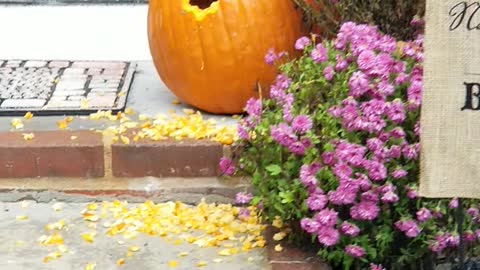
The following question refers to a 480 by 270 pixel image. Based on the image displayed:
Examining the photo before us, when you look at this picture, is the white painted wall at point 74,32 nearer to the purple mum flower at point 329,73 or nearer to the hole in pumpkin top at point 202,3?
the hole in pumpkin top at point 202,3

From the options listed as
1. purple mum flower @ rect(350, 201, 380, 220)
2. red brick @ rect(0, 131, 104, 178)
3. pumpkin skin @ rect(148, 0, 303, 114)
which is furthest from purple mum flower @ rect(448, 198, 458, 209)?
red brick @ rect(0, 131, 104, 178)

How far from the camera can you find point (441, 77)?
2.46 meters

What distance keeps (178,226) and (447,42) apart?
4.82 feet

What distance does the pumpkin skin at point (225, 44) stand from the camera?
3938 mm

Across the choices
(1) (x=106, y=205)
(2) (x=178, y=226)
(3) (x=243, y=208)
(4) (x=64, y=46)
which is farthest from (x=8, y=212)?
(4) (x=64, y=46)

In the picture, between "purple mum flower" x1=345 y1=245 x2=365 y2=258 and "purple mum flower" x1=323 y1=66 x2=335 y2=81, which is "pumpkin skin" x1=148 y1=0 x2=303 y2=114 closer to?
"purple mum flower" x1=323 y1=66 x2=335 y2=81

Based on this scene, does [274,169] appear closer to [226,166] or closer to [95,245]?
[226,166]

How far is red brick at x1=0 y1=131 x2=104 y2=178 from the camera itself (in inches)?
147

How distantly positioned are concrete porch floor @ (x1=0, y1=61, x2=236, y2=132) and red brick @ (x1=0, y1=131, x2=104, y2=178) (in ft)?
0.58

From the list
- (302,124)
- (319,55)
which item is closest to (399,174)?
(302,124)

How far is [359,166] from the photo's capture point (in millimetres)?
2895

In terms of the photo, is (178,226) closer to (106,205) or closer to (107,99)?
(106,205)

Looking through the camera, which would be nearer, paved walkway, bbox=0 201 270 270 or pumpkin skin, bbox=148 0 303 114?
paved walkway, bbox=0 201 270 270

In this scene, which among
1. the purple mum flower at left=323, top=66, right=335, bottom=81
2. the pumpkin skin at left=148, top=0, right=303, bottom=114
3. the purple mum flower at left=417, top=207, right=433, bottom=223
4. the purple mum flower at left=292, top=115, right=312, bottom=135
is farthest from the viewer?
the pumpkin skin at left=148, top=0, right=303, bottom=114
